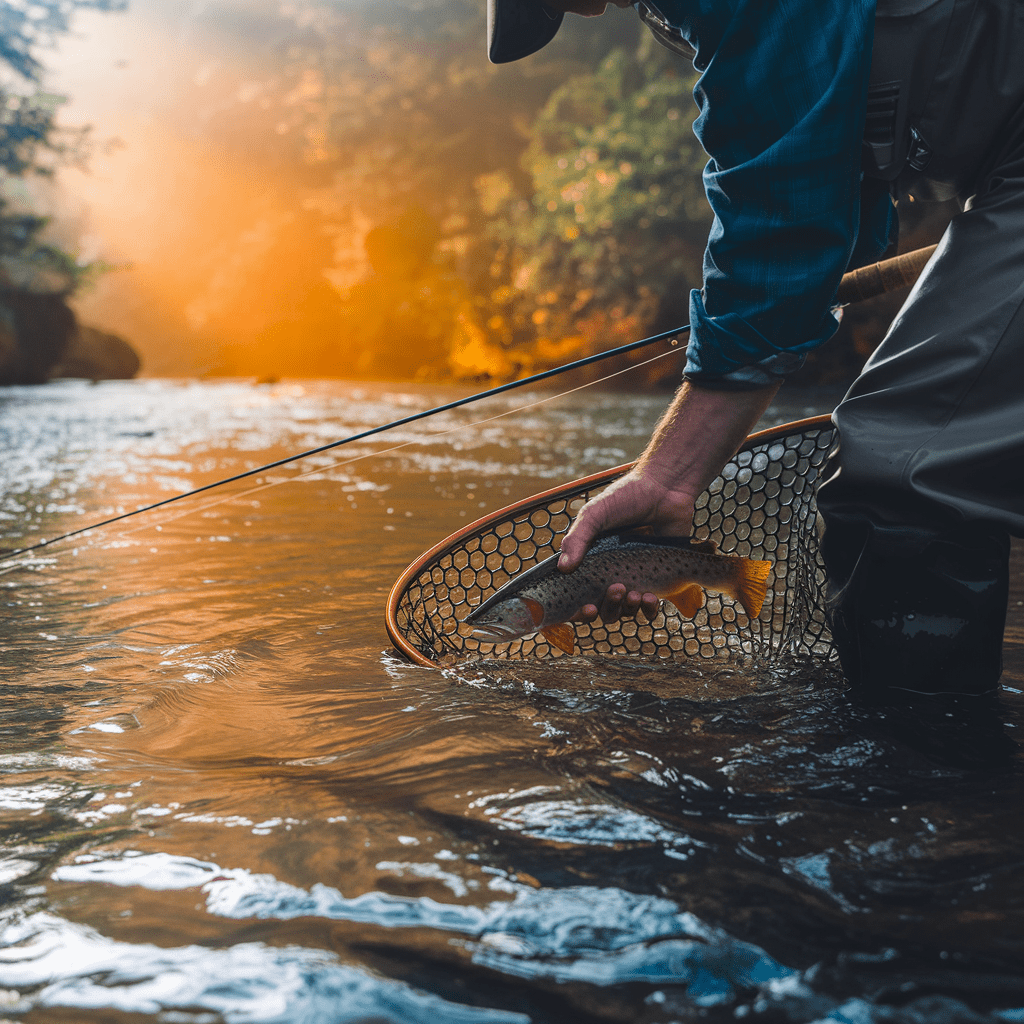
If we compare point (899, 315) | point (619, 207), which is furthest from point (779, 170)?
point (619, 207)

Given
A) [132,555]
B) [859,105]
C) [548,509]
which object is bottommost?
[132,555]

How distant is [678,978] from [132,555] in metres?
2.85

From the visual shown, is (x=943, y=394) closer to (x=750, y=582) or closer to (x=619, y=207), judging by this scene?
(x=750, y=582)

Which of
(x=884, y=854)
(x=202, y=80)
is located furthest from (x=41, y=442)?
(x=202, y=80)

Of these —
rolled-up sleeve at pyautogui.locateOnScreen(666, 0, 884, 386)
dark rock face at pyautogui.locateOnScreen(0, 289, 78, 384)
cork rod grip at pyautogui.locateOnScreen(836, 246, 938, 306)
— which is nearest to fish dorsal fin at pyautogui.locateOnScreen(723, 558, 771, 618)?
rolled-up sleeve at pyautogui.locateOnScreen(666, 0, 884, 386)

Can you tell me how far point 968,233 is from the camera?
1.43 meters

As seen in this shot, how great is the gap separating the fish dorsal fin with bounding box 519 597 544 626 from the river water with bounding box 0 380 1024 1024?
146 millimetres

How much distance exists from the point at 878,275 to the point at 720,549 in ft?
2.20

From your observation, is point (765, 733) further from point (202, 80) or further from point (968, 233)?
point (202, 80)

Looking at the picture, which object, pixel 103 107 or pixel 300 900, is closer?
pixel 300 900

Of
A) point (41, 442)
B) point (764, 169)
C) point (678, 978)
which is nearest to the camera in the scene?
point (678, 978)

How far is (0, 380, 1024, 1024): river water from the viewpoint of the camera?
869 millimetres

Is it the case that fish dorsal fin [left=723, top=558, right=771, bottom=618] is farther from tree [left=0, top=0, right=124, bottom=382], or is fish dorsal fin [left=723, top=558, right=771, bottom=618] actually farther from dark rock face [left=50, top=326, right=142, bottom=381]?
dark rock face [left=50, top=326, right=142, bottom=381]

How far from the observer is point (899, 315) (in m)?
1.52
